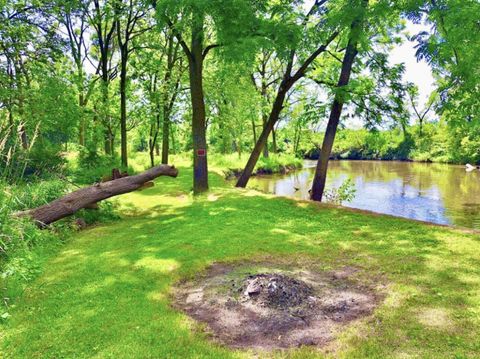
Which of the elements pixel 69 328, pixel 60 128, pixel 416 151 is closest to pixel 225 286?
pixel 69 328

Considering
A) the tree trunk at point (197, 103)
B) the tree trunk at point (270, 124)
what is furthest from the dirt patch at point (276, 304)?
the tree trunk at point (270, 124)

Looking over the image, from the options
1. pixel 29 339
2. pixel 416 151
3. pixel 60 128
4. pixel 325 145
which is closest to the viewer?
pixel 29 339

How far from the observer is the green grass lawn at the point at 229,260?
4062 mm

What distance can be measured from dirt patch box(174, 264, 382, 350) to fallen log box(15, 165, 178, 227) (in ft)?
11.4

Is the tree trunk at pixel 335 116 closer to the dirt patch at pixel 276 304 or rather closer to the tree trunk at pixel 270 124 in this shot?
the tree trunk at pixel 270 124

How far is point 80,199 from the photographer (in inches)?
363

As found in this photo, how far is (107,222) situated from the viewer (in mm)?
10672

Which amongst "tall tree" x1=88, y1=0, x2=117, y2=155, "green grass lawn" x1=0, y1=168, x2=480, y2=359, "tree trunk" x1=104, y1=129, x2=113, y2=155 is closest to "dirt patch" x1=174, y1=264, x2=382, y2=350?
"green grass lawn" x1=0, y1=168, x2=480, y2=359

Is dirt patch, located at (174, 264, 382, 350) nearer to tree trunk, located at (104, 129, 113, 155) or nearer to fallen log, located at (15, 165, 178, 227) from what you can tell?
fallen log, located at (15, 165, 178, 227)

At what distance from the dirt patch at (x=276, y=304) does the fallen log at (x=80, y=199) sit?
346 centimetres

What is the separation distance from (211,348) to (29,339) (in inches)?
81.6

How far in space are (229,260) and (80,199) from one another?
4.40 m

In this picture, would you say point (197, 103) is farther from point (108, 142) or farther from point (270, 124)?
point (108, 142)

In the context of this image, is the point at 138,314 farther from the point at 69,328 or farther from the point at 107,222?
the point at 107,222
